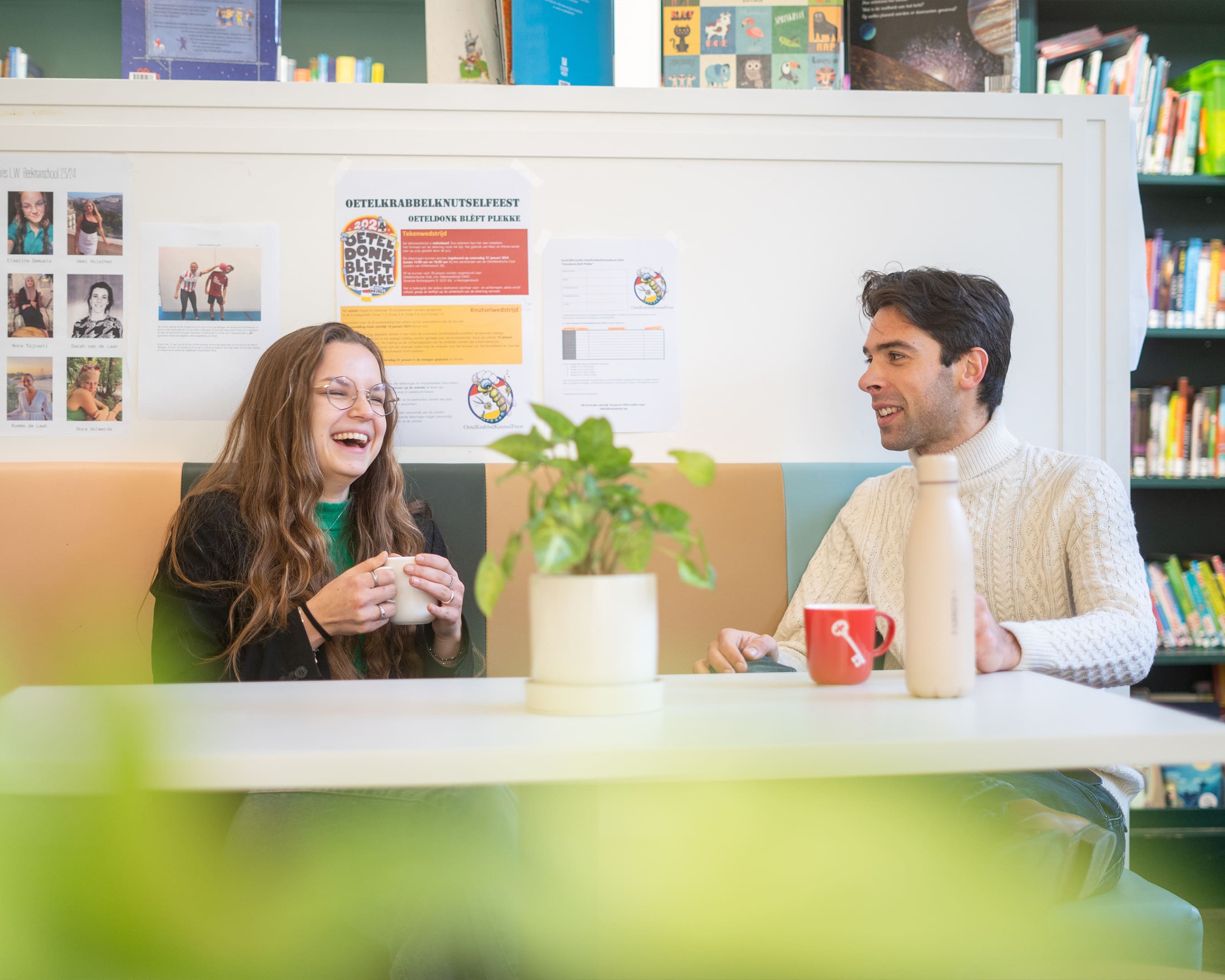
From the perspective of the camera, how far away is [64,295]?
1.94m

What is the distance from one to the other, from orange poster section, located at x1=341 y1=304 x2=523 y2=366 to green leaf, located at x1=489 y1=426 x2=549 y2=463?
3.82ft

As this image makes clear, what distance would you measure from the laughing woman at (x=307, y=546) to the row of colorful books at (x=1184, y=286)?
244 cm

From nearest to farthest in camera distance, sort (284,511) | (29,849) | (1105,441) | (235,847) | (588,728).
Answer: (29,849), (588,728), (235,847), (284,511), (1105,441)

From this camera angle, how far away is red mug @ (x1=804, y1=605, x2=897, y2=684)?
3.48 ft

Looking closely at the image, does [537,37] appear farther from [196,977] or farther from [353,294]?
[196,977]

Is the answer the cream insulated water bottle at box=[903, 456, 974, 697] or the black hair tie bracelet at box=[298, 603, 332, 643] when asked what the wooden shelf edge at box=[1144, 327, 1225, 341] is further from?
the black hair tie bracelet at box=[298, 603, 332, 643]

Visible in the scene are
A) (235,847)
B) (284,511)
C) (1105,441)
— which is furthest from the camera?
(1105,441)

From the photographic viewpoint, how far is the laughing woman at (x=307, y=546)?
1342 millimetres

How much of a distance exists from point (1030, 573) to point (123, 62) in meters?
1.98

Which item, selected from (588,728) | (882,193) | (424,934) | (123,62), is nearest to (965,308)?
(882,193)

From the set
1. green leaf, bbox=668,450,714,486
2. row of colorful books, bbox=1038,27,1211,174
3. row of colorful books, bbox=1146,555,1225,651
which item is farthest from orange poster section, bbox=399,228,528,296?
row of colorful books, bbox=1146,555,1225,651

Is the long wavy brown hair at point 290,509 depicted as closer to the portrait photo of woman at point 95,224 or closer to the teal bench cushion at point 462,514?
the teal bench cushion at point 462,514

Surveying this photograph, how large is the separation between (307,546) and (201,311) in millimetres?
683

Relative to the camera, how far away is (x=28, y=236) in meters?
1.94
